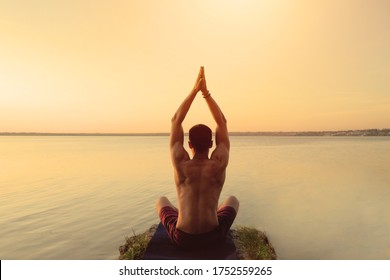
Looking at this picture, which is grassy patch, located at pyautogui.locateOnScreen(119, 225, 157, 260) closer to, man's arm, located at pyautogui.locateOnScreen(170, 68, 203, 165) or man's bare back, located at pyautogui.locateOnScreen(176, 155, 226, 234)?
man's bare back, located at pyautogui.locateOnScreen(176, 155, 226, 234)

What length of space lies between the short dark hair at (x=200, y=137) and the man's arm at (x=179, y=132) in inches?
8.2

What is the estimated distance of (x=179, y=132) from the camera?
4.82 metres

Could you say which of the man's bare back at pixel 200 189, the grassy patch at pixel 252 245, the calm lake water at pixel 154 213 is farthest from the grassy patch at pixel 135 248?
the man's bare back at pixel 200 189

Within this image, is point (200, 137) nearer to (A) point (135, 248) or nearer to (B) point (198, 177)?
(B) point (198, 177)

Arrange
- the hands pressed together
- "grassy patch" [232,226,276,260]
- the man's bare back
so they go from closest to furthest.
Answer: the man's bare back, the hands pressed together, "grassy patch" [232,226,276,260]

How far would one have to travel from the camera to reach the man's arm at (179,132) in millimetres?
4594

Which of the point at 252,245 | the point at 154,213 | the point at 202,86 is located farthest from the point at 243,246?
the point at 154,213

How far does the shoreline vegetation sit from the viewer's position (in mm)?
6781

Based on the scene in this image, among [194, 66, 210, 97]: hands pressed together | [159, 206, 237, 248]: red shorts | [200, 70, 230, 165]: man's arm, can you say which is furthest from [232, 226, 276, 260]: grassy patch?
[194, 66, 210, 97]: hands pressed together

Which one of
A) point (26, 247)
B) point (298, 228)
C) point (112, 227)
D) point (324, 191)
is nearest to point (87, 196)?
point (112, 227)

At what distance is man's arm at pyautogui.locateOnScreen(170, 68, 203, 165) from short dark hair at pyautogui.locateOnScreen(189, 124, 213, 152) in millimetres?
207

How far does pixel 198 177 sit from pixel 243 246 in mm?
3361

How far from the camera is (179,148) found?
15.2 feet

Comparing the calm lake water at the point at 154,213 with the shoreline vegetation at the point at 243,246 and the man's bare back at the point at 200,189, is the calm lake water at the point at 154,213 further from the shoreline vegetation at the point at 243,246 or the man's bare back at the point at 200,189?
the man's bare back at the point at 200,189
